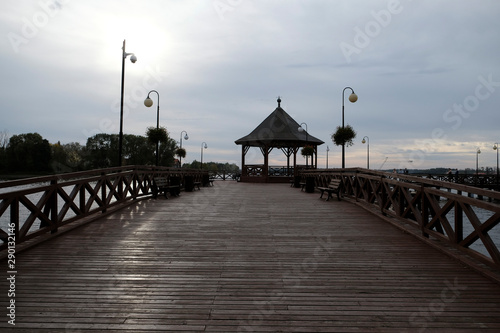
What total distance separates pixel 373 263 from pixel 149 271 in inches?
113

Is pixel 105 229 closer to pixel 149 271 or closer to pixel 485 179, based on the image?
pixel 149 271

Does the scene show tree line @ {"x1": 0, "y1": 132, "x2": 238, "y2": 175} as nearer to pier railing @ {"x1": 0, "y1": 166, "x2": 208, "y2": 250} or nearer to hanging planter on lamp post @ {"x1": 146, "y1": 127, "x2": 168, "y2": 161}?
hanging planter on lamp post @ {"x1": 146, "y1": 127, "x2": 168, "y2": 161}

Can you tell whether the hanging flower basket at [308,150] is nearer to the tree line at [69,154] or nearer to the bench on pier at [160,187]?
the tree line at [69,154]

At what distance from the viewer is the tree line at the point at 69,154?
37.9m

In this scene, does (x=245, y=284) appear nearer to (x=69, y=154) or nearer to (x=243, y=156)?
(x=243, y=156)

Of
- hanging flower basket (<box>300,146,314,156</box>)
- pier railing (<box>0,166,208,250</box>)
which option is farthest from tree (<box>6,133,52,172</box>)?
pier railing (<box>0,166,208,250</box>)

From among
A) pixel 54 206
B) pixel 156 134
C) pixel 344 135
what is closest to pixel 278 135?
pixel 344 135

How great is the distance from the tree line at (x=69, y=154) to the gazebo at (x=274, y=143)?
318 inches

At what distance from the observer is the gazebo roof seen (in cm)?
2527

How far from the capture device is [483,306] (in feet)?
9.79

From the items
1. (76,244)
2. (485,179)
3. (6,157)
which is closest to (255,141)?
(76,244)

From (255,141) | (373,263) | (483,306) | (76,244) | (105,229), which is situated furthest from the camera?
(255,141)

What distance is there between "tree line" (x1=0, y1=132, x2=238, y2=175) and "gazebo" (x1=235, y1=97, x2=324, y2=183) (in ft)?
26.5

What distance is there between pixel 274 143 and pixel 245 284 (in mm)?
23629
